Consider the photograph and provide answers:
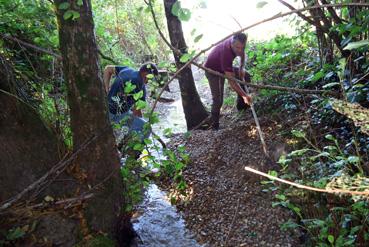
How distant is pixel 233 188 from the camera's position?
4.28 m

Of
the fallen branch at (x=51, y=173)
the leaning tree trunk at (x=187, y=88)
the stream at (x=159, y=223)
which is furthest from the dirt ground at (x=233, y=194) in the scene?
the fallen branch at (x=51, y=173)

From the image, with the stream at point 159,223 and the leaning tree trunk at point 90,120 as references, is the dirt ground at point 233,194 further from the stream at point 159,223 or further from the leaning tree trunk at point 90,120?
the leaning tree trunk at point 90,120

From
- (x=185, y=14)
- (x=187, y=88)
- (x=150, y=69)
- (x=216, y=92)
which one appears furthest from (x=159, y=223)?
(x=187, y=88)

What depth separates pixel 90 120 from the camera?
3.13m

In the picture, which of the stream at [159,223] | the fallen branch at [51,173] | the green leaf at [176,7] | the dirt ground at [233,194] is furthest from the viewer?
the stream at [159,223]

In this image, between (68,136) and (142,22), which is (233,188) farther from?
(142,22)

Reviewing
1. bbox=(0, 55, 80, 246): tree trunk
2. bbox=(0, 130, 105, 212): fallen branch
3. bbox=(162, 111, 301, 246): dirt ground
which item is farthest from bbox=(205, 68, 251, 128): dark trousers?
bbox=(0, 55, 80, 246): tree trunk

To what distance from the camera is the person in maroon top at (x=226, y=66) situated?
18.3ft

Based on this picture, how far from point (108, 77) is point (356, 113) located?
3.58m

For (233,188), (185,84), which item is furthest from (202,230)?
(185,84)

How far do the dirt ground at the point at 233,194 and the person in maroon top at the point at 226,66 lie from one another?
69 centimetres

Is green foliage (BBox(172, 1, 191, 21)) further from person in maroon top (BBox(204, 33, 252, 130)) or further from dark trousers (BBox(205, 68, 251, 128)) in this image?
dark trousers (BBox(205, 68, 251, 128))

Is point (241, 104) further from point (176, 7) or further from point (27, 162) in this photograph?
point (176, 7)

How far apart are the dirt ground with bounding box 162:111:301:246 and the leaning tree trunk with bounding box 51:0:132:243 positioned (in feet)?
3.54
